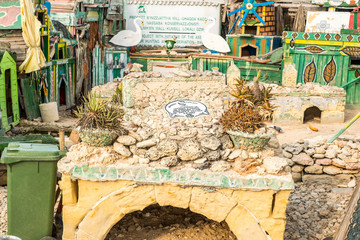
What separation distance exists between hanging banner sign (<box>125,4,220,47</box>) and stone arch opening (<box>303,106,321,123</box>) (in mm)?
8268

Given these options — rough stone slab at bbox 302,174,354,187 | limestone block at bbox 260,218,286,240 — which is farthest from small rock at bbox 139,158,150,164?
rough stone slab at bbox 302,174,354,187

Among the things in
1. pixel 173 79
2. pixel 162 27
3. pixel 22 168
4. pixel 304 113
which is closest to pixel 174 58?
pixel 162 27

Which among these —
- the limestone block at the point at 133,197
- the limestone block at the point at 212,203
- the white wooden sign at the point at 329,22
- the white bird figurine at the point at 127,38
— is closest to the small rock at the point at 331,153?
the limestone block at the point at 212,203

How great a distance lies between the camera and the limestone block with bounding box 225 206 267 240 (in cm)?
568

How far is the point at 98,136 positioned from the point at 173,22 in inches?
654

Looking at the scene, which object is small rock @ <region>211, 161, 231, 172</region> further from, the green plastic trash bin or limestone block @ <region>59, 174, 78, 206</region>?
the green plastic trash bin

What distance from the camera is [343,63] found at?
15.7m

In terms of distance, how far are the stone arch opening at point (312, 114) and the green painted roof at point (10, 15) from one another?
28.4 feet

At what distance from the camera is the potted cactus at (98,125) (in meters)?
5.81

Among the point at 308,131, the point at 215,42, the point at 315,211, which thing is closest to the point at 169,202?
the point at 315,211

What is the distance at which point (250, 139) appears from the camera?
5910mm

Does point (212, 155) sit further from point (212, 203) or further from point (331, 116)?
point (331, 116)

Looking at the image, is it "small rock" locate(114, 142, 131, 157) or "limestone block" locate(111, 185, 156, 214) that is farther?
"small rock" locate(114, 142, 131, 157)

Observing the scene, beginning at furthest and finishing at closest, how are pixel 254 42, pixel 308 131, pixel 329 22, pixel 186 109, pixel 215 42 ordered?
pixel 215 42 < pixel 254 42 < pixel 329 22 < pixel 308 131 < pixel 186 109
